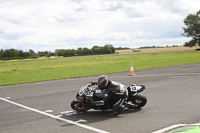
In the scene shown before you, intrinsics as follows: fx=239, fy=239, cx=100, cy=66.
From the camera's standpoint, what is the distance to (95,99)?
768cm

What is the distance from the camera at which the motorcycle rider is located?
24.5 ft

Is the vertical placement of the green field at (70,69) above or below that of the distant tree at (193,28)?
below

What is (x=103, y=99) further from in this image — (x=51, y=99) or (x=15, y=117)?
(x=51, y=99)

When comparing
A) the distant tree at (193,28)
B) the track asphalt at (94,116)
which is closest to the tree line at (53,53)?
the distant tree at (193,28)

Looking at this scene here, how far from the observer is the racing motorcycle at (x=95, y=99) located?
755 centimetres

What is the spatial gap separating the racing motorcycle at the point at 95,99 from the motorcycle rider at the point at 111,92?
16 centimetres

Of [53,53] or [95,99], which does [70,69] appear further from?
[53,53]

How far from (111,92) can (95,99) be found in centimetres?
56

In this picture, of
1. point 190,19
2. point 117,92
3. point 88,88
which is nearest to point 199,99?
point 117,92

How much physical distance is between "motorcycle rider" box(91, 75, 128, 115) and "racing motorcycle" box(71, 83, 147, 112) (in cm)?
16

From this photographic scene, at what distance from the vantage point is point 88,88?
7582mm

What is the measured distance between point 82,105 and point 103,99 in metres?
0.80

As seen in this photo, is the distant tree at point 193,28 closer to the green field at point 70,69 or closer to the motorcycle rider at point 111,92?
the green field at point 70,69

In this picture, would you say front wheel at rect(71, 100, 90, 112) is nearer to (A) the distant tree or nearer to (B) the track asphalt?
(B) the track asphalt
